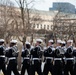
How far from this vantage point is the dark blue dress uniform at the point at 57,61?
1594 centimetres

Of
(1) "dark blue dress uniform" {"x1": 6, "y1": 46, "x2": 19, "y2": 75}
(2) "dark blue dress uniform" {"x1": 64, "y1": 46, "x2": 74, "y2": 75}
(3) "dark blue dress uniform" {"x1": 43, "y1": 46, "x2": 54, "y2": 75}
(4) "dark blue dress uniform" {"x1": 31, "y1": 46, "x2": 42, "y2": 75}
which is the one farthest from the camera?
(3) "dark blue dress uniform" {"x1": 43, "y1": 46, "x2": 54, "y2": 75}

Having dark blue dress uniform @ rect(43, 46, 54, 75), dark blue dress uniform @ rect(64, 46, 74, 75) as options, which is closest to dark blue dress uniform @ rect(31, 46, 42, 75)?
dark blue dress uniform @ rect(43, 46, 54, 75)

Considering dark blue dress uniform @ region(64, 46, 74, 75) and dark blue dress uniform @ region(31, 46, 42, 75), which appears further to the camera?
dark blue dress uniform @ region(31, 46, 42, 75)

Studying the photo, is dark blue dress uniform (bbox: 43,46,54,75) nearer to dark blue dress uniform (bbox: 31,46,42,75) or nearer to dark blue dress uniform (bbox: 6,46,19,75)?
dark blue dress uniform (bbox: 31,46,42,75)

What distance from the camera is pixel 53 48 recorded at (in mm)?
16375

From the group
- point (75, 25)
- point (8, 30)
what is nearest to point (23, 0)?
point (8, 30)

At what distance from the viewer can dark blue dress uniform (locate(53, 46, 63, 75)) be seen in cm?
1594

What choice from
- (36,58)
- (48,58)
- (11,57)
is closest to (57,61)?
(48,58)

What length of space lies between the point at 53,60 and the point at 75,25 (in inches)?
1004

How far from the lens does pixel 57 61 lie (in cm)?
1611

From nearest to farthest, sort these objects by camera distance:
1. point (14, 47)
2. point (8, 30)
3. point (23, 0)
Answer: point (14, 47) < point (23, 0) < point (8, 30)

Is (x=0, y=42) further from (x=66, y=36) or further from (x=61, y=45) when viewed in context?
(x=66, y=36)

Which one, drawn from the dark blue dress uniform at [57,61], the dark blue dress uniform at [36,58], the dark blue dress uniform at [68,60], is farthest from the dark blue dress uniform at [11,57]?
the dark blue dress uniform at [68,60]

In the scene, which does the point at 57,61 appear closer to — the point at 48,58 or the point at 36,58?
the point at 48,58
